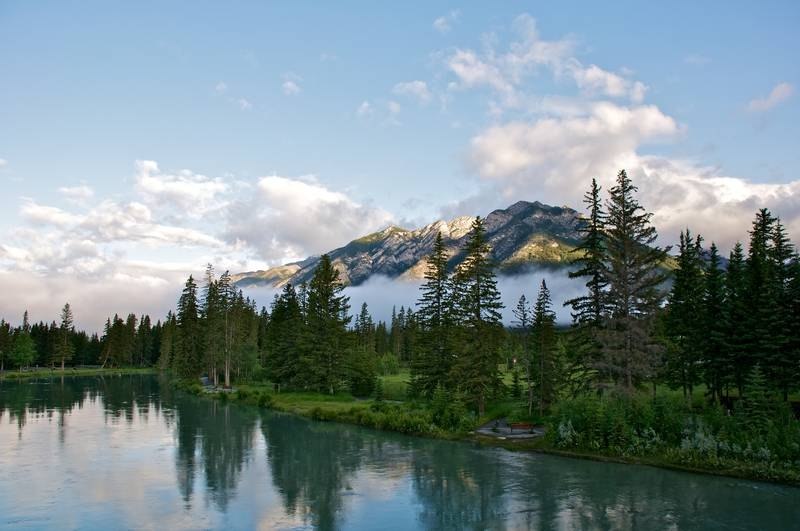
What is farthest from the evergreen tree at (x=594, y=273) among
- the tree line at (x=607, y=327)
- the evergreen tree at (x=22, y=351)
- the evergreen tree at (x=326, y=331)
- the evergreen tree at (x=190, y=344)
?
the evergreen tree at (x=22, y=351)

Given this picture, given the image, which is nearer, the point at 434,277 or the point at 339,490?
the point at 339,490

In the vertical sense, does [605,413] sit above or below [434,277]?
below

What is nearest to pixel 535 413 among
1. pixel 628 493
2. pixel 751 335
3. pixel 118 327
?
pixel 751 335

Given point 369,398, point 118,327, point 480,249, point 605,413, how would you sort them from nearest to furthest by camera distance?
point 605,413 → point 480,249 → point 369,398 → point 118,327

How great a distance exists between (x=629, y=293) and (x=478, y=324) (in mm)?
15524

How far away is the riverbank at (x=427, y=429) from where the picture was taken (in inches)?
1254

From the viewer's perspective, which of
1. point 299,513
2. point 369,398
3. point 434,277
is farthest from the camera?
point 369,398

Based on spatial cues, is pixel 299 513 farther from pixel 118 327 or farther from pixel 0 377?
pixel 118 327

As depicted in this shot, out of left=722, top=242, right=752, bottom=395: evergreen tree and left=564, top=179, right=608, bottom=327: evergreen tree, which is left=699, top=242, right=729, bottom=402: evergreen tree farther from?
left=564, top=179, right=608, bottom=327: evergreen tree

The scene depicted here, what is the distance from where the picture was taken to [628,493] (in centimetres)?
2939

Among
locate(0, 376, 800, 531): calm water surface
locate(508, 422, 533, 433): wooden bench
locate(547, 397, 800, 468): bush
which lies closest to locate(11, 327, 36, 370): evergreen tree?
locate(0, 376, 800, 531): calm water surface

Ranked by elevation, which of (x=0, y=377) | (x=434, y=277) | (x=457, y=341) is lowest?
(x=0, y=377)

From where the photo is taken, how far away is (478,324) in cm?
5541

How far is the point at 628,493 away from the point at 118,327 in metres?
172
